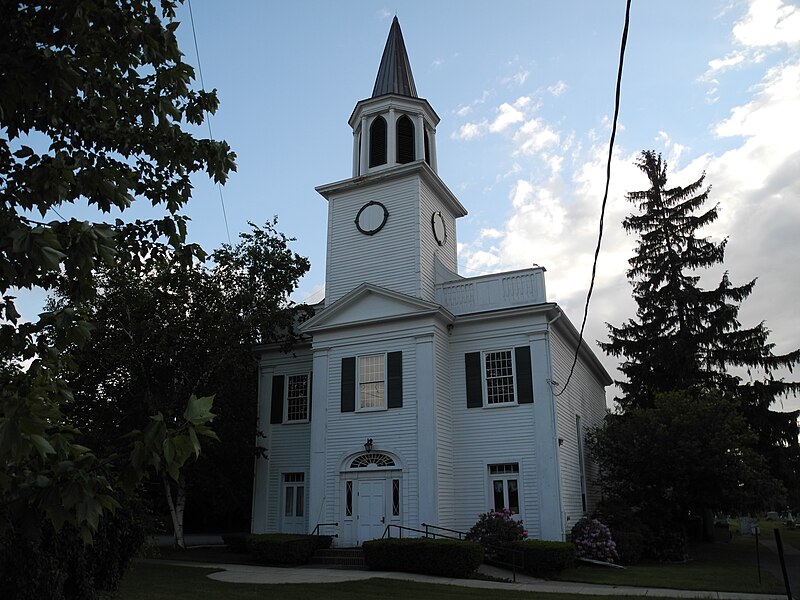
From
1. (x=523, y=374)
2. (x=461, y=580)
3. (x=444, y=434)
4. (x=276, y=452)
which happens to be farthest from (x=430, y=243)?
(x=461, y=580)

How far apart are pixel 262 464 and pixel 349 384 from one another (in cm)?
A: 494

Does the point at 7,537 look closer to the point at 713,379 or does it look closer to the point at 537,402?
the point at 537,402

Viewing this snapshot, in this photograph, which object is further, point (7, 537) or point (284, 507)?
point (284, 507)

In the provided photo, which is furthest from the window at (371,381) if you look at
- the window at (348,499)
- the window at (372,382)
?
the window at (348,499)

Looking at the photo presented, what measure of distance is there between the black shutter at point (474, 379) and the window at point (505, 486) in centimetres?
195

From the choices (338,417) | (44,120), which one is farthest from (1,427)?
(338,417)

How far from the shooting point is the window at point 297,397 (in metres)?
23.1

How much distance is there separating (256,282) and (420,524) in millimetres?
10003

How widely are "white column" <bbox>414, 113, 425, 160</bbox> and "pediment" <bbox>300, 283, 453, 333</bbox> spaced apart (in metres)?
5.63

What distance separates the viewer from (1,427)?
8.89 ft

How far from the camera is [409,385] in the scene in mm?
19812

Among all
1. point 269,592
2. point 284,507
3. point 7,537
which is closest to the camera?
point 7,537

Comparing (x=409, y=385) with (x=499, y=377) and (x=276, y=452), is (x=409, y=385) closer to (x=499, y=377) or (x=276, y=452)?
(x=499, y=377)

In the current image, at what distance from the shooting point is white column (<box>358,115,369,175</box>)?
2373 centimetres
